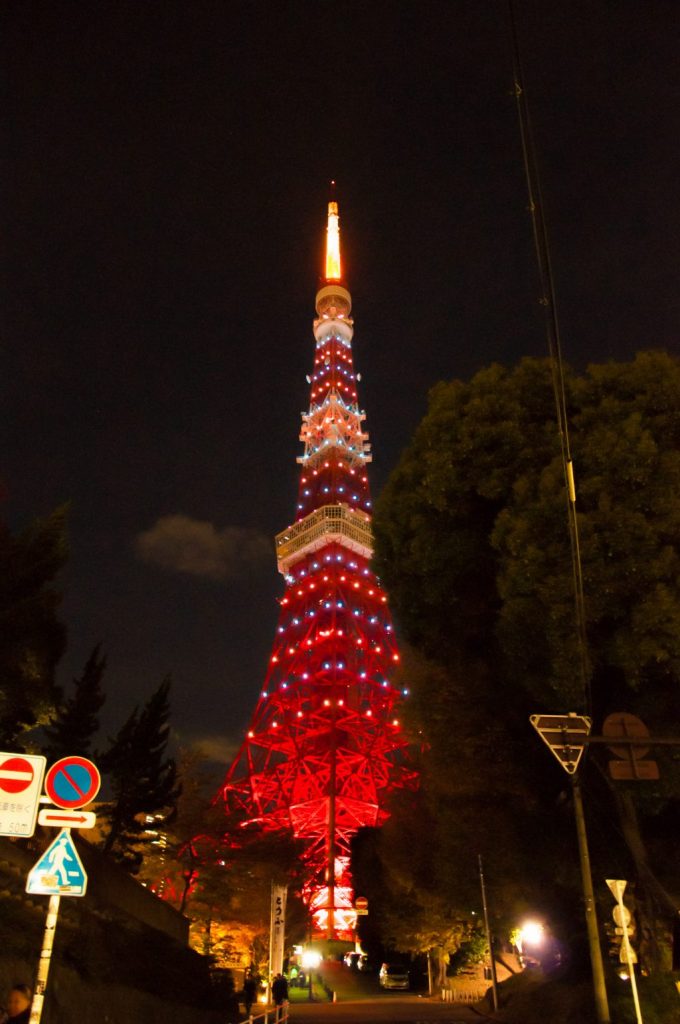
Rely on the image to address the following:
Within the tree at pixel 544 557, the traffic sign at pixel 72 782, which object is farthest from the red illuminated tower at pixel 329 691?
the traffic sign at pixel 72 782

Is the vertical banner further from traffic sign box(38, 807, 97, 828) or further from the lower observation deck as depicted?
the lower observation deck

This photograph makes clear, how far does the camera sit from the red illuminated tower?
37.2 metres

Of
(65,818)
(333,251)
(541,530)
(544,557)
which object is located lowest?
(65,818)

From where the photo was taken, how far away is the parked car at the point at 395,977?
98.1 ft

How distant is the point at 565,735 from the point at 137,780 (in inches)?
808

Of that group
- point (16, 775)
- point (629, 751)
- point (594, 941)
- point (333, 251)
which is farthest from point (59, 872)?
point (333, 251)

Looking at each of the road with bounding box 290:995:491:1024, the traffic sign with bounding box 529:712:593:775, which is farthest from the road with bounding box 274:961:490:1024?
the traffic sign with bounding box 529:712:593:775

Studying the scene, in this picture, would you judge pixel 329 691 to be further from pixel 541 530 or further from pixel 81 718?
pixel 541 530

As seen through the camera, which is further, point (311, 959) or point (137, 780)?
point (311, 959)

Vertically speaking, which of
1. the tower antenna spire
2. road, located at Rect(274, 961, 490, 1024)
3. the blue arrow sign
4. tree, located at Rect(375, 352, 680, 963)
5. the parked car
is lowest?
road, located at Rect(274, 961, 490, 1024)

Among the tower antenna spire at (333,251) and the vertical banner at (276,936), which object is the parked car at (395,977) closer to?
the vertical banner at (276,936)

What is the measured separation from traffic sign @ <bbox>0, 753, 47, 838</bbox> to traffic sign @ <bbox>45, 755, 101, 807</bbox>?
8 centimetres

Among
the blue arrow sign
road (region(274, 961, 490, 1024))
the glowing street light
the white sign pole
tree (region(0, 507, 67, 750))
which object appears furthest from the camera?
the glowing street light

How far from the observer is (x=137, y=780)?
24672mm
